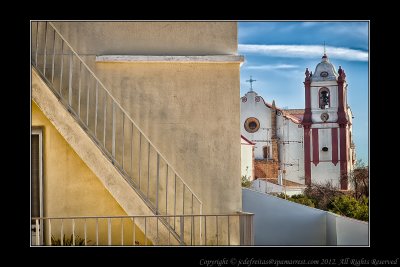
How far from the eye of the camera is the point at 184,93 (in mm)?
10773

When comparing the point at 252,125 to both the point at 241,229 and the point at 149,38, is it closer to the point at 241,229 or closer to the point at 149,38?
the point at 149,38

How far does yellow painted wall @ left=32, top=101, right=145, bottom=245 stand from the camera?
1065 cm

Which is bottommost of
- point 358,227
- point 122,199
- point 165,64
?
point 358,227

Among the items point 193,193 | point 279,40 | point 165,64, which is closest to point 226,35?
point 165,64

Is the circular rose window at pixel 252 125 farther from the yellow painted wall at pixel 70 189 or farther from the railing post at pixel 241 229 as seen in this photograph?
the railing post at pixel 241 229

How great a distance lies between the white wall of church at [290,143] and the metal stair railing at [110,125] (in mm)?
40166

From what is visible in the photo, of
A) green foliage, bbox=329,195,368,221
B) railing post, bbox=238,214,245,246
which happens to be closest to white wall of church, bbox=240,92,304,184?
green foliage, bbox=329,195,368,221

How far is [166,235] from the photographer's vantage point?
9.73 metres

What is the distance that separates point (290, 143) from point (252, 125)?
3152mm

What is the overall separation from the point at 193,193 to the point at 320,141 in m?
Result: 41.7

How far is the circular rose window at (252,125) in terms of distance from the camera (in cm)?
5085

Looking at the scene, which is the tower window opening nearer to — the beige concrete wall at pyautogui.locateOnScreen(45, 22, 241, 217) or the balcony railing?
the beige concrete wall at pyautogui.locateOnScreen(45, 22, 241, 217)

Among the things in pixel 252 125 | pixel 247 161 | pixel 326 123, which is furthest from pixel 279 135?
pixel 247 161
